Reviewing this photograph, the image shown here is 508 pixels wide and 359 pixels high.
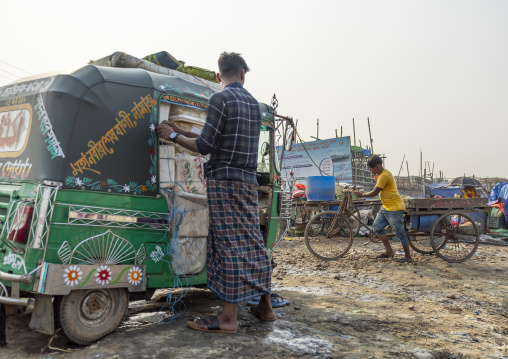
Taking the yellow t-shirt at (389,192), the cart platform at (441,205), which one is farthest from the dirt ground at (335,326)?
the cart platform at (441,205)

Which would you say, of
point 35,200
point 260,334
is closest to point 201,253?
point 260,334

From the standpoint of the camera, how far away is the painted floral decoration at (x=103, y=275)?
2.86 metres

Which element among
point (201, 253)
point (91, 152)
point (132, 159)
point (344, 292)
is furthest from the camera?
point (344, 292)

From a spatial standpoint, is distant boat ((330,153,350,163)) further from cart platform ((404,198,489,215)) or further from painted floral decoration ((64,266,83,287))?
painted floral decoration ((64,266,83,287))

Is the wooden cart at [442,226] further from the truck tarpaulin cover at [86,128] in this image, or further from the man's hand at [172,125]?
the truck tarpaulin cover at [86,128]

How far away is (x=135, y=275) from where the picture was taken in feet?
10.1

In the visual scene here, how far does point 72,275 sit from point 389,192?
18.7 feet

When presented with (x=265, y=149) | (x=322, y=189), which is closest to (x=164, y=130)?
(x=265, y=149)

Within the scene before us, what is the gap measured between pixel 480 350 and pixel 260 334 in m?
1.68

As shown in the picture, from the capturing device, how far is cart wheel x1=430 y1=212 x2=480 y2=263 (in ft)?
24.6

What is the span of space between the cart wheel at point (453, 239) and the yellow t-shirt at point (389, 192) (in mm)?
990

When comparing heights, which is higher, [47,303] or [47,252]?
[47,252]

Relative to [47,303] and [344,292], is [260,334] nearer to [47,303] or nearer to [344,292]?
[47,303]

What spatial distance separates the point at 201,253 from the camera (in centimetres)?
361
